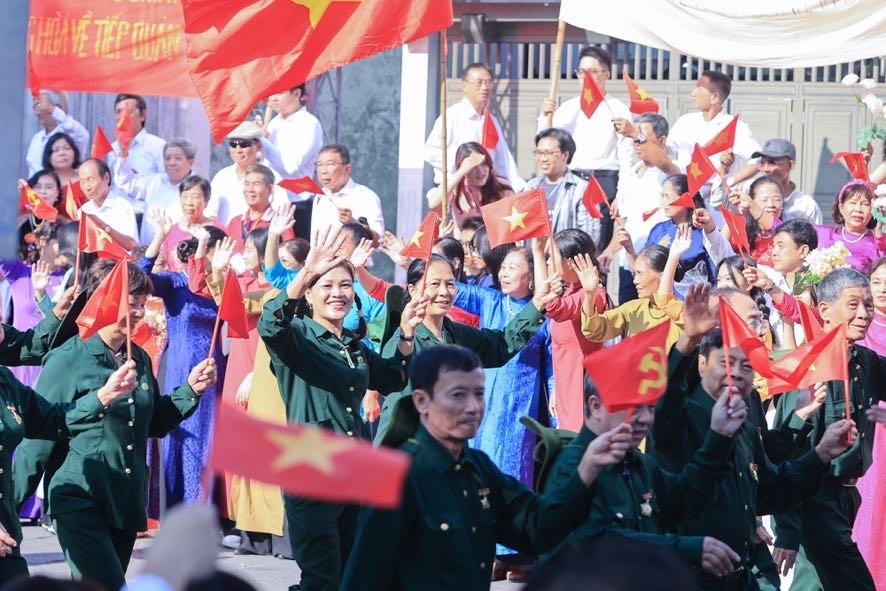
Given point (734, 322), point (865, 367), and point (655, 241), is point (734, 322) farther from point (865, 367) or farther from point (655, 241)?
point (655, 241)

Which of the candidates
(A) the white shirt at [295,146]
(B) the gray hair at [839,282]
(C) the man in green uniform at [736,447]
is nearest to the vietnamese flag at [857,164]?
(B) the gray hair at [839,282]

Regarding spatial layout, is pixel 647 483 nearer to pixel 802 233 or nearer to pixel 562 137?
pixel 802 233

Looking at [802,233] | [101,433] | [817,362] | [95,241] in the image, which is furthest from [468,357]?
[802,233]

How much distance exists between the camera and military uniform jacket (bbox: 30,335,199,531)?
7012 mm

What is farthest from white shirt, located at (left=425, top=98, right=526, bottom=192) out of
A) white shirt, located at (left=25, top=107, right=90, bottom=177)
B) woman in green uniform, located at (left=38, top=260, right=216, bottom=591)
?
woman in green uniform, located at (left=38, top=260, right=216, bottom=591)

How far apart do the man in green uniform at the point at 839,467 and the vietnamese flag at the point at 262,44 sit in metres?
3.08

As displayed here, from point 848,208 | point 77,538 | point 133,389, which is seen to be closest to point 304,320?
point 133,389

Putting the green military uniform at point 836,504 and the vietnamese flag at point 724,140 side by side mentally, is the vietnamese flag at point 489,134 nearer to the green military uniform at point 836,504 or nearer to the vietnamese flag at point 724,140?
the vietnamese flag at point 724,140

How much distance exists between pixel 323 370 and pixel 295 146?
487 cm

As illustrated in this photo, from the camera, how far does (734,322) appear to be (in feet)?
20.2

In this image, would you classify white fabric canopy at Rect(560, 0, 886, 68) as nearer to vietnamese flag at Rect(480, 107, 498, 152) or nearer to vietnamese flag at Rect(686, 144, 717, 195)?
vietnamese flag at Rect(686, 144, 717, 195)

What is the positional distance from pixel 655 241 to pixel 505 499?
18.3 ft

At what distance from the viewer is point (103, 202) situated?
12.1m

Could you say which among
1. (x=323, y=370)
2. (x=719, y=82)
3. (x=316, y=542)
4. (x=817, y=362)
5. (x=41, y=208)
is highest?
(x=719, y=82)
